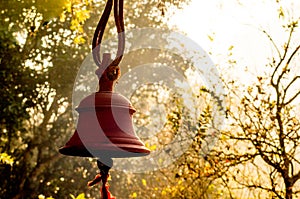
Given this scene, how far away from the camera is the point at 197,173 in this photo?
546 cm

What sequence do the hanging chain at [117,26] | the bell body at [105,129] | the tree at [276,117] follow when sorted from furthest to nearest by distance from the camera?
the tree at [276,117] → the bell body at [105,129] → the hanging chain at [117,26]

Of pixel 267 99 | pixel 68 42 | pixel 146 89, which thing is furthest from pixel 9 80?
pixel 267 99

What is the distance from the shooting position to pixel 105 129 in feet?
6.33

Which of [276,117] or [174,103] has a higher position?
[174,103]

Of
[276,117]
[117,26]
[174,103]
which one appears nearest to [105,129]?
[117,26]

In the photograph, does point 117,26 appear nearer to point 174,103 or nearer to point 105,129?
point 105,129

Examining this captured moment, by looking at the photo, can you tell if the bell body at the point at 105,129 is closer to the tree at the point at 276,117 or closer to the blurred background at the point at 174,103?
the blurred background at the point at 174,103

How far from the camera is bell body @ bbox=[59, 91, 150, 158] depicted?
6.06 ft

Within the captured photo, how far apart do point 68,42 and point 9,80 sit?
1863 millimetres

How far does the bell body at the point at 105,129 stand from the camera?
1846mm

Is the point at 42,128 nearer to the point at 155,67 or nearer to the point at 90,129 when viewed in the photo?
the point at 155,67

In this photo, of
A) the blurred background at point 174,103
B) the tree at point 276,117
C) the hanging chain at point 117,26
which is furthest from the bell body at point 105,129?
the tree at point 276,117

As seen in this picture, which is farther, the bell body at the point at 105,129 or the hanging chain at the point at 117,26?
the bell body at the point at 105,129

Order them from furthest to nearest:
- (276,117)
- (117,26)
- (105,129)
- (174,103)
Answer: (174,103) → (276,117) → (105,129) → (117,26)
